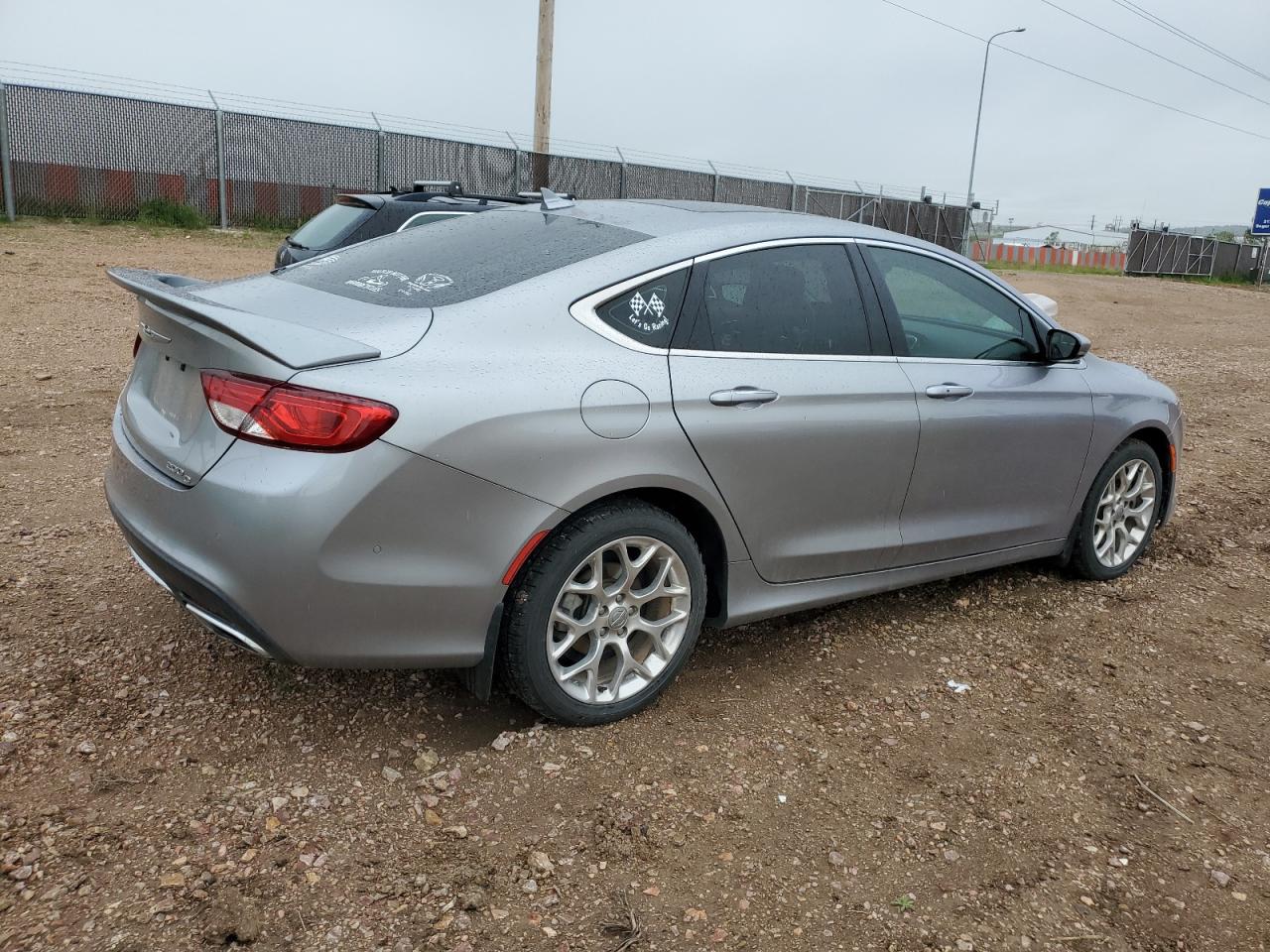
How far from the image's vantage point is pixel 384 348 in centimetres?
278

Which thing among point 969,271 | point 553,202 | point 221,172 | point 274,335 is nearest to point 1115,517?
point 969,271

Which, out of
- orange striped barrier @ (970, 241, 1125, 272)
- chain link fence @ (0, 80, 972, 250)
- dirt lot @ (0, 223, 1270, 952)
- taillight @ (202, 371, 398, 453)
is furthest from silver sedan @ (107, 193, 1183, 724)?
orange striped barrier @ (970, 241, 1125, 272)

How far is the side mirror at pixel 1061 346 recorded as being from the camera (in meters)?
4.42

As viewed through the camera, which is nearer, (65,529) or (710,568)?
(710,568)

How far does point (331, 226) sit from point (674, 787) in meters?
7.32

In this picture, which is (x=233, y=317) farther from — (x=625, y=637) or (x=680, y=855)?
(x=680, y=855)

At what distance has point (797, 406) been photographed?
3451 millimetres

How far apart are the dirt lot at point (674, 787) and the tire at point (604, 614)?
16 centimetres

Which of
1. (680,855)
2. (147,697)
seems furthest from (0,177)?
(680,855)

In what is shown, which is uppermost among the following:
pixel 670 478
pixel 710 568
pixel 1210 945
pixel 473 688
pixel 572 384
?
pixel 572 384

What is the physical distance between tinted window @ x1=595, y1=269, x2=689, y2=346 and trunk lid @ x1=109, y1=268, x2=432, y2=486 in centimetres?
57

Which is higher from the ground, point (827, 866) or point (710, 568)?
point (710, 568)

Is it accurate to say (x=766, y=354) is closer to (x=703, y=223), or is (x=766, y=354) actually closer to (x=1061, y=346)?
(x=703, y=223)

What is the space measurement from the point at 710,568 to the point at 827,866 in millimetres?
1042
